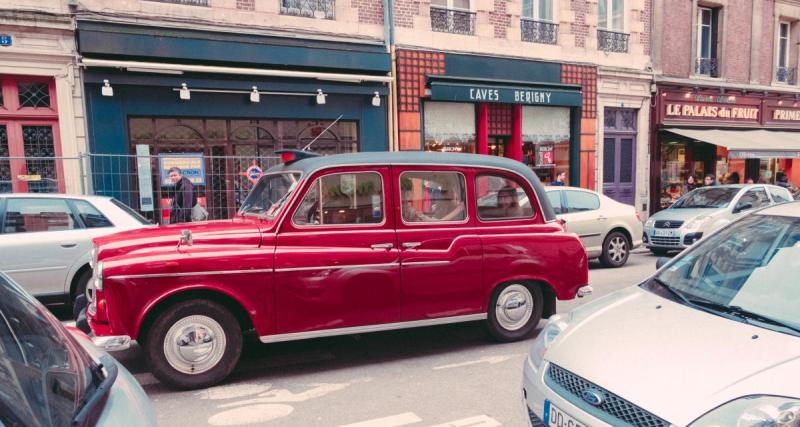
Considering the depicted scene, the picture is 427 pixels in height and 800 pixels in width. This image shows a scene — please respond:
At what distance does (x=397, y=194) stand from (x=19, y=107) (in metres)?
8.65

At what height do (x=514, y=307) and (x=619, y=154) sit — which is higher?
(x=619, y=154)

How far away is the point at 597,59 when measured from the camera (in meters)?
16.1

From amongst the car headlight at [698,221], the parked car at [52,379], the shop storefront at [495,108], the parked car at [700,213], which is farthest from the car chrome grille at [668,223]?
the parked car at [52,379]

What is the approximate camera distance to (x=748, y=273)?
10.5ft

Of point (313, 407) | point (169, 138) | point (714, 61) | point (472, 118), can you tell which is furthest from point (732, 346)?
point (714, 61)

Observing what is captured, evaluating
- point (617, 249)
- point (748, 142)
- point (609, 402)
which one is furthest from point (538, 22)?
point (609, 402)

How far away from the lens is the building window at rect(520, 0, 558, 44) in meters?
14.9

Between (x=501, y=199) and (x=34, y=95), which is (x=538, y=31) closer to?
(x=501, y=199)

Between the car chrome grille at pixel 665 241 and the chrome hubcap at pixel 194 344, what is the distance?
974cm

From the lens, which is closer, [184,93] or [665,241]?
[184,93]

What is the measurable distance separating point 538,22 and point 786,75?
12398 mm

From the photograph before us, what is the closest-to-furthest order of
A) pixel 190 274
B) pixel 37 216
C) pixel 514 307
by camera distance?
1. pixel 190 274
2. pixel 514 307
3. pixel 37 216

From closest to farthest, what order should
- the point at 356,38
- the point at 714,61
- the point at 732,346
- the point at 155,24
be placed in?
1. the point at 732,346
2. the point at 155,24
3. the point at 356,38
4. the point at 714,61

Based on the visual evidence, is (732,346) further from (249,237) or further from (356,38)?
(356,38)
